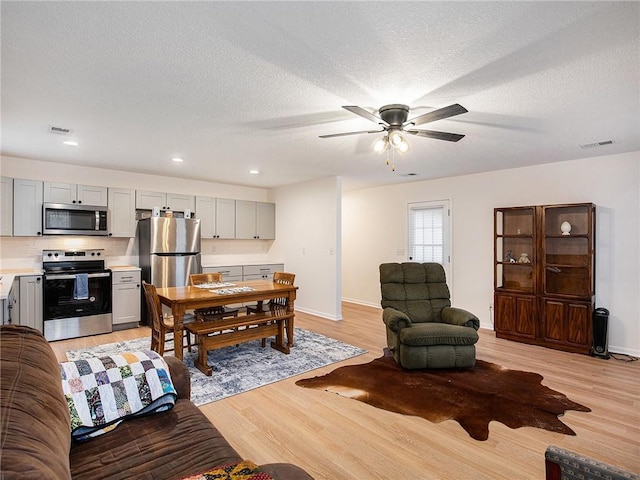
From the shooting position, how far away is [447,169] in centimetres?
526

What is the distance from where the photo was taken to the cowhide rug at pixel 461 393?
2.68m

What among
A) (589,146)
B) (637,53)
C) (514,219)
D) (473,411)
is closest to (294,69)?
(637,53)

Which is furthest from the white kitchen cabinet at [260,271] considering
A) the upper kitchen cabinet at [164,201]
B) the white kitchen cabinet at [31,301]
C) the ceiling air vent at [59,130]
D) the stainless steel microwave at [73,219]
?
the ceiling air vent at [59,130]

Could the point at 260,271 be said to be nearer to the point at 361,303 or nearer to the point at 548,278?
the point at 361,303

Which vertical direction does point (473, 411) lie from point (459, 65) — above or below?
below

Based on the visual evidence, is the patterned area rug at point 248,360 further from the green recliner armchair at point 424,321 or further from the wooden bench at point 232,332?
the green recliner armchair at point 424,321

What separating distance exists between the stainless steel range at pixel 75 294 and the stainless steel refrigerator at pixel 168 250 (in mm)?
586

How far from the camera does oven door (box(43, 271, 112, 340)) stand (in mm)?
4555

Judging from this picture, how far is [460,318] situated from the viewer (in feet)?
12.5

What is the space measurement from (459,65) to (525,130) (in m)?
1.67

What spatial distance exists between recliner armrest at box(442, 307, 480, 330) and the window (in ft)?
6.65

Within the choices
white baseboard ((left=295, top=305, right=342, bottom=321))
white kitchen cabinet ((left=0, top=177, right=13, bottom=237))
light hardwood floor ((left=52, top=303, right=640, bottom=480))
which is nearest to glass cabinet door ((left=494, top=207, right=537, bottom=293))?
light hardwood floor ((left=52, top=303, right=640, bottom=480))

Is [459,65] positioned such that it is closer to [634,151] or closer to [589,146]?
[589,146]

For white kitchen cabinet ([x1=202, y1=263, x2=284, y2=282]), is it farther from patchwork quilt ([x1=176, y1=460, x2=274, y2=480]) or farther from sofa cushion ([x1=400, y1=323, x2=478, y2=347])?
patchwork quilt ([x1=176, y1=460, x2=274, y2=480])
